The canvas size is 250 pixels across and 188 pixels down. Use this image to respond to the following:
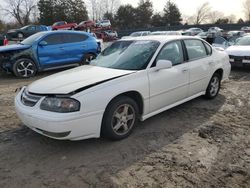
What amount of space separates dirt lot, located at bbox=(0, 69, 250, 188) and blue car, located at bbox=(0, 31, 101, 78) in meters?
4.51

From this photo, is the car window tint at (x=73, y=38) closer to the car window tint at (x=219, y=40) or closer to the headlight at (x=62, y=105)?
the car window tint at (x=219, y=40)

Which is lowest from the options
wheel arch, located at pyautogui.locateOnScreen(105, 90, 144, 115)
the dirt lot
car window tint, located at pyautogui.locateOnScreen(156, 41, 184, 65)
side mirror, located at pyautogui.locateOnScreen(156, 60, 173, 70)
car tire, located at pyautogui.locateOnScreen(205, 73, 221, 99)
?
the dirt lot

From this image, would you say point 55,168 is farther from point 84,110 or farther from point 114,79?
point 114,79

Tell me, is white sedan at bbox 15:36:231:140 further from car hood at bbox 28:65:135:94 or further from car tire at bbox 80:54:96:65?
car tire at bbox 80:54:96:65

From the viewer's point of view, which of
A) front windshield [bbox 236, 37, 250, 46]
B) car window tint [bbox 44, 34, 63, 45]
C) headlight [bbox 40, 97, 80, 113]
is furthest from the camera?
front windshield [bbox 236, 37, 250, 46]

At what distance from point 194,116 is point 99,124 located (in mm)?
2214

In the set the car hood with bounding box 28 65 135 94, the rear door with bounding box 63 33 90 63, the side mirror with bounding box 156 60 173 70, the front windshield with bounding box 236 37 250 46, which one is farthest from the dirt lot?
the front windshield with bounding box 236 37 250 46

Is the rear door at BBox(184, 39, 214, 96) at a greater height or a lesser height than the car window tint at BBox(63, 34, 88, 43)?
lesser

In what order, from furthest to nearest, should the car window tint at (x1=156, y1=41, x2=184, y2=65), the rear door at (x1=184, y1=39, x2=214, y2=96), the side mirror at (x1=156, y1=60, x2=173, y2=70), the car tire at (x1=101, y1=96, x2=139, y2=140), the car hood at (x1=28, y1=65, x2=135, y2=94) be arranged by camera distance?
1. the rear door at (x1=184, y1=39, x2=214, y2=96)
2. the car window tint at (x1=156, y1=41, x2=184, y2=65)
3. the side mirror at (x1=156, y1=60, x2=173, y2=70)
4. the car tire at (x1=101, y1=96, x2=139, y2=140)
5. the car hood at (x1=28, y1=65, x2=135, y2=94)

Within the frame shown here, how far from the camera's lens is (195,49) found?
554 cm

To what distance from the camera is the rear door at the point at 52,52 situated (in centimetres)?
955

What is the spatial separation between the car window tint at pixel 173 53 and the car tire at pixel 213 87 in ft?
4.41

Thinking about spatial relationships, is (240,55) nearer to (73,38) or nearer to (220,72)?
(220,72)

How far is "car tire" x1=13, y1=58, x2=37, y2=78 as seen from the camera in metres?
9.14
